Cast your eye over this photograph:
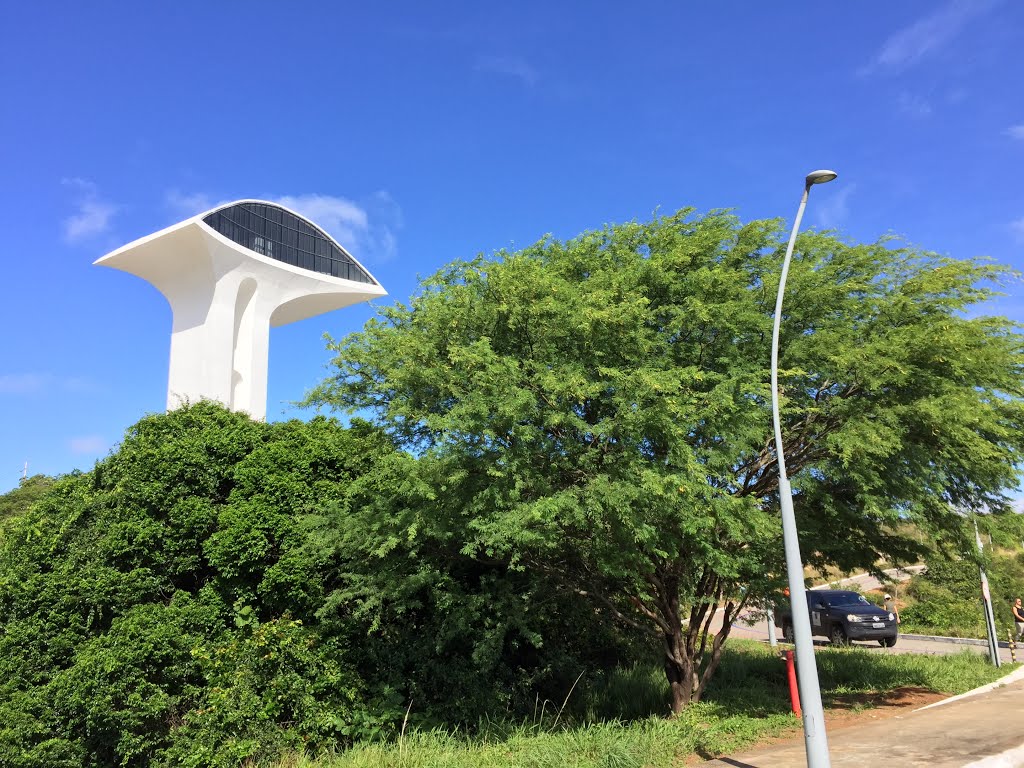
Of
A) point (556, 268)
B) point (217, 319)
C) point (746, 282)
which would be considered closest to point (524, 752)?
point (556, 268)

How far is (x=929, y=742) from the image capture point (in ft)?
30.7

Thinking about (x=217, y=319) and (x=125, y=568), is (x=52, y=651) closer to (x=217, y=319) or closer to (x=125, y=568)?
(x=125, y=568)

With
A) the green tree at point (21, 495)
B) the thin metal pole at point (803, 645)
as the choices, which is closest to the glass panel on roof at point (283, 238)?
the green tree at point (21, 495)

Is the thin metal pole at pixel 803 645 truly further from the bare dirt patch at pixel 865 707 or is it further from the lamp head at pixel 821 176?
the bare dirt patch at pixel 865 707

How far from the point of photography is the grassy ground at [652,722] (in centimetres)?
935

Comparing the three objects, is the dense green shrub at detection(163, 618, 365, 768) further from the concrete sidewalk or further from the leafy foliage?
the concrete sidewalk

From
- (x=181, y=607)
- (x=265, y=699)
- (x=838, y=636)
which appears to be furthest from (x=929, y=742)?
(x=838, y=636)

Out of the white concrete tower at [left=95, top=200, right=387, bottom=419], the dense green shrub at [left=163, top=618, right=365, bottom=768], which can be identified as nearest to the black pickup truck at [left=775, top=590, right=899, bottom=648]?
the dense green shrub at [left=163, top=618, right=365, bottom=768]

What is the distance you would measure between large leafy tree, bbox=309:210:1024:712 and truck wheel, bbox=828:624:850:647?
34.1 ft

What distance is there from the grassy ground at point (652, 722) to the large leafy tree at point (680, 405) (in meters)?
1.69

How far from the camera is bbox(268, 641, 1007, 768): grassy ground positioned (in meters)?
9.35

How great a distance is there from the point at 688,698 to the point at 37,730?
37.8ft

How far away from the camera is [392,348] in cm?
1098

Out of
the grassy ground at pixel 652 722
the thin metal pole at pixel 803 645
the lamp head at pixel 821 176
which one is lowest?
the grassy ground at pixel 652 722
